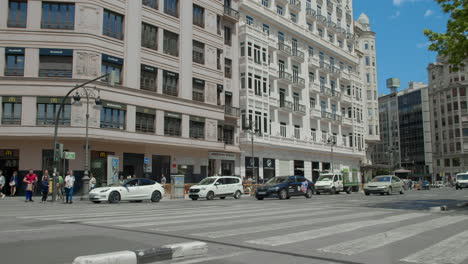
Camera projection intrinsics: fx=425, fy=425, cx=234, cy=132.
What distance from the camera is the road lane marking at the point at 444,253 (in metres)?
6.62

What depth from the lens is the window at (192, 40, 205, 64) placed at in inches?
1556

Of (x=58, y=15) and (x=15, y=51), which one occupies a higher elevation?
(x=58, y=15)

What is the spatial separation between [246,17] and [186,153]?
1671cm

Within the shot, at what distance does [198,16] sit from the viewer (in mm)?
40250

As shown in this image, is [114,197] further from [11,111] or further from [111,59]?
[111,59]

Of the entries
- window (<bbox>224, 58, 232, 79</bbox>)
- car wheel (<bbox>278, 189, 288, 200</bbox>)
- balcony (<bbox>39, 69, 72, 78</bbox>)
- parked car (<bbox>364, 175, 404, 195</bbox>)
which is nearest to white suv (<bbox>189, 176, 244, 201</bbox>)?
car wheel (<bbox>278, 189, 288, 200</bbox>)

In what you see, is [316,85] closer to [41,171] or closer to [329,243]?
[41,171]

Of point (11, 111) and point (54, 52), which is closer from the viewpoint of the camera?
point (11, 111)

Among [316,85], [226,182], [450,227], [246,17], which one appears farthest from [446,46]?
[316,85]

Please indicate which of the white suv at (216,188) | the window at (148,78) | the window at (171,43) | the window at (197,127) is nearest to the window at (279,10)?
the window at (171,43)

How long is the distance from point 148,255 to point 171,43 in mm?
33052

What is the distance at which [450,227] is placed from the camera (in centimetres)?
1089

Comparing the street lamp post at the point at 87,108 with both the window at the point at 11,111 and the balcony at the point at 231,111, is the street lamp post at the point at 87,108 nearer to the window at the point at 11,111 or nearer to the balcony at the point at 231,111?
the window at the point at 11,111

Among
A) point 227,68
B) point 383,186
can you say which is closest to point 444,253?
point 383,186
